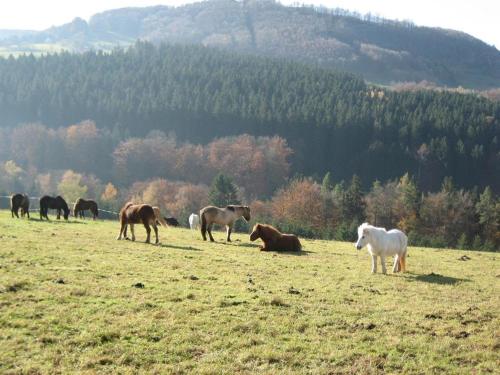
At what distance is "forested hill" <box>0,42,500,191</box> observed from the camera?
13875 centimetres

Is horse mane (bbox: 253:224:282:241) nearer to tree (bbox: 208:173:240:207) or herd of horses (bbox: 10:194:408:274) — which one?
herd of horses (bbox: 10:194:408:274)

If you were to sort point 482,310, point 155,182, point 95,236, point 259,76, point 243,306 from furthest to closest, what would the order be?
1. point 259,76
2. point 155,182
3. point 95,236
4. point 482,310
5. point 243,306

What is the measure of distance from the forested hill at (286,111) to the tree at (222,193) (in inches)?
2267

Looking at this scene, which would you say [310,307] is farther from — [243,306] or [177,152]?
[177,152]

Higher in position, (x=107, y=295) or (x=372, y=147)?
(x=372, y=147)

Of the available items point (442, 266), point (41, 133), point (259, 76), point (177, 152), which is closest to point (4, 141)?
point (41, 133)

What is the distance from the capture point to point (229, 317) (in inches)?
443

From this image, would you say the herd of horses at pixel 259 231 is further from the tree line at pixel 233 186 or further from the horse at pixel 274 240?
the tree line at pixel 233 186

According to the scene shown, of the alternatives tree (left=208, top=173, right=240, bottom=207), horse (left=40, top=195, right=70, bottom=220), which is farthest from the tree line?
horse (left=40, top=195, right=70, bottom=220)

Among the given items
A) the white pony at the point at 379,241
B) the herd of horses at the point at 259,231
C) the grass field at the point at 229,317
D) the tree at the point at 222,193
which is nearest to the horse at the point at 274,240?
the herd of horses at the point at 259,231

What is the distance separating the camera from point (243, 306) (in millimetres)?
12234

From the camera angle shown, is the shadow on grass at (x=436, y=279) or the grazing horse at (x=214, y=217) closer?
the shadow on grass at (x=436, y=279)

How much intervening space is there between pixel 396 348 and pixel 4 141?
14787 cm

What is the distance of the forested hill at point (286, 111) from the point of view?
138750 millimetres
